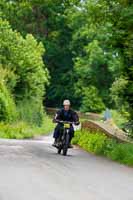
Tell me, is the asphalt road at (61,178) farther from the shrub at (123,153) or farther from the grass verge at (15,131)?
the grass verge at (15,131)

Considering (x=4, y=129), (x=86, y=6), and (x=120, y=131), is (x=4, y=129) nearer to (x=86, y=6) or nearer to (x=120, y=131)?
(x=120, y=131)

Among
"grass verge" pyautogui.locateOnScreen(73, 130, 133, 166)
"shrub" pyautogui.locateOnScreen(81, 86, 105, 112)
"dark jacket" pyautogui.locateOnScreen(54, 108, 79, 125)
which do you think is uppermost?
"dark jacket" pyautogui.locateOnScreen(54, 108, 79, 125)

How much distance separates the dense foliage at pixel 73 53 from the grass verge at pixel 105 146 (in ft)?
5.56

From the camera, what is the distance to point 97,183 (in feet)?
46.9

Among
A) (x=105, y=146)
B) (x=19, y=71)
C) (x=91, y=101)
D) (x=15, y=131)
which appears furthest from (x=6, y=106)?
(x=91, y=101)

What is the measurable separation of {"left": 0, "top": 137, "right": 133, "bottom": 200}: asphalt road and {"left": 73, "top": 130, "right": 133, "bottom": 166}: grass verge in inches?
18.2

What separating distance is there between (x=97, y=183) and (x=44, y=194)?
2347 millimetres

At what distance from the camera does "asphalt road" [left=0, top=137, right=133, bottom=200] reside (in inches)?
485

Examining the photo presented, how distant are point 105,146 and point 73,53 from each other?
61634 millimetres

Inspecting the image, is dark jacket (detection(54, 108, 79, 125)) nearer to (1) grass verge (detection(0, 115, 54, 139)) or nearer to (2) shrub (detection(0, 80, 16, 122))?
(1) grass verge (detection(0, 115, 54, 139))

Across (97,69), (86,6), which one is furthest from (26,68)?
(86,6)

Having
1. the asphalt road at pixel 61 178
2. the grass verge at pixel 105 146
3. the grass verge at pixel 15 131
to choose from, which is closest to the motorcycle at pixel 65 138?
the asphalt road at pixel 61 178

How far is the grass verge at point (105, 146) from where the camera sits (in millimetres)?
20197

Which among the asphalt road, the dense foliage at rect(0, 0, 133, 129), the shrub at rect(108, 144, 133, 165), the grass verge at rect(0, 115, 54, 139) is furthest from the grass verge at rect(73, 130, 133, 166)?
the grass verge at rect(0, 115, 54, 139)
